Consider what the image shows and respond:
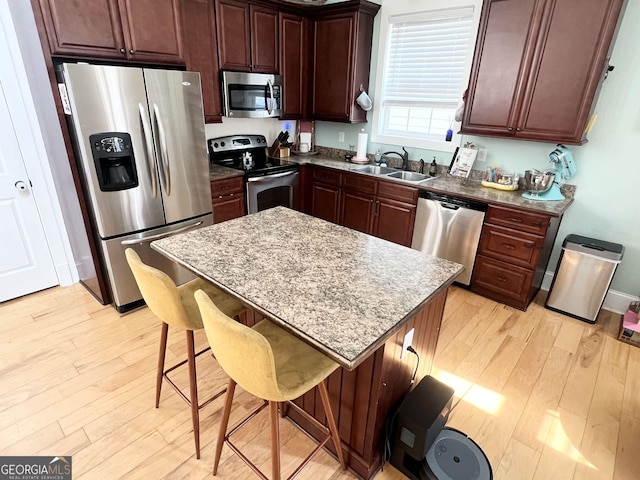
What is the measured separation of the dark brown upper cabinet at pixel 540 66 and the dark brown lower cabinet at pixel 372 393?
1.92 metres

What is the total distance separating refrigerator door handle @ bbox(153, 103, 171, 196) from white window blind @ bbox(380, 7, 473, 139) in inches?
95.5

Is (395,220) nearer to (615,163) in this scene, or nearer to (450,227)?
(450,227)

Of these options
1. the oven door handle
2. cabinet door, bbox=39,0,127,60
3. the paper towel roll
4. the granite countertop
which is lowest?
the oven door handle

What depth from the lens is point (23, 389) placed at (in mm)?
2043

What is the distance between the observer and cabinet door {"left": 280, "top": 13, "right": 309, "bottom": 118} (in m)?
3.69

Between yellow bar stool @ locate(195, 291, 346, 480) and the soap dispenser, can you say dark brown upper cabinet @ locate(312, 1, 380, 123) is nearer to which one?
the soap dispenser

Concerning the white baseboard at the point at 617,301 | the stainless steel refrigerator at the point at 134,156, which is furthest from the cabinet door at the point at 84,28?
the white baseboard at the point at 617,301

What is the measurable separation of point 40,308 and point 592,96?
445 cm

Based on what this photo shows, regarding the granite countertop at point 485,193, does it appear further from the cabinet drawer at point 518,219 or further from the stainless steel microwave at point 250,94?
the stainless steel microwave at point 250,94

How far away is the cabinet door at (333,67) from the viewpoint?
144 inches

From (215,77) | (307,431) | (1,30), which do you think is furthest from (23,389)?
(215,77)

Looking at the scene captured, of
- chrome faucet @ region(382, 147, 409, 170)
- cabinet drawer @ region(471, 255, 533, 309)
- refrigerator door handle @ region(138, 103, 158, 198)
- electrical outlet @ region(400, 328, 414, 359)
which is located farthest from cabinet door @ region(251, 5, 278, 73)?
electrical outlet @ region(400, 328, 414, 359)

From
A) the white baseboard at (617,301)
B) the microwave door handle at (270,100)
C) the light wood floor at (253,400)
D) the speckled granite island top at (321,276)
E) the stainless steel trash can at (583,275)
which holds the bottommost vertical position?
the light wood floor at (253,400)

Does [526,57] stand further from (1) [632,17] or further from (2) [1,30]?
(2) [1,30]
